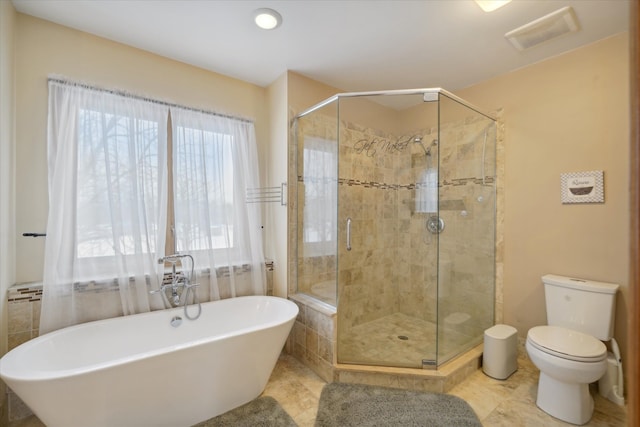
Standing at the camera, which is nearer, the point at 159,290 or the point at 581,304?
the point at 581,304

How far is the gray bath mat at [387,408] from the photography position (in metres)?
1.84

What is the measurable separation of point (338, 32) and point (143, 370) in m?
2.51

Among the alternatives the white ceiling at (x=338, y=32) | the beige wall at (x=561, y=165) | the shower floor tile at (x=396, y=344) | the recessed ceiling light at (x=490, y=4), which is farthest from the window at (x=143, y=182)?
the beige wall at (x=561, y=165)

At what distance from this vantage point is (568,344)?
191 centimetres

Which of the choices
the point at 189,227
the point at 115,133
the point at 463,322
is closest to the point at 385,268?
the point at 463,322

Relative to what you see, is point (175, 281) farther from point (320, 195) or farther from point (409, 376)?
point (409, 376)

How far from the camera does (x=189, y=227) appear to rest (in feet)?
8.07

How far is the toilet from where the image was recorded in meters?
1.80

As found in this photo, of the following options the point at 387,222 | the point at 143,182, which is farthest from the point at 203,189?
the point at 387,222

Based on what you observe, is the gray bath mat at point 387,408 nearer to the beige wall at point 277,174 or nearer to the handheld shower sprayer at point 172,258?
the beige wall at point 277,174

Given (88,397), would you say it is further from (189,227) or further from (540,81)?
(540,81)

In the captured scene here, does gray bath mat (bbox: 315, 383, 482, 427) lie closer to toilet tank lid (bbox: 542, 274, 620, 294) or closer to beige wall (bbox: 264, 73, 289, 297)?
beige wall (bbox: 264, 73, 289, 297)

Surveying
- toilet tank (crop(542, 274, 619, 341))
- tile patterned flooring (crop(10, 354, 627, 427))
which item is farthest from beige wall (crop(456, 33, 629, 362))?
tile patterned flooring (crop(10, 354, 627, 427))

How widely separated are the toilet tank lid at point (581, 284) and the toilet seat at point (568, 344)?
0.33 metres
